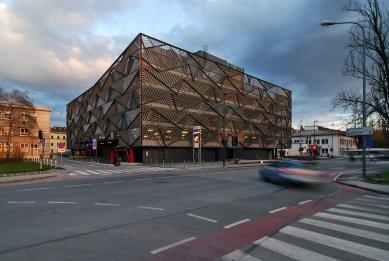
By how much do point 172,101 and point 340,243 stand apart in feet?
126

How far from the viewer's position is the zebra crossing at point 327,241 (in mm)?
4746

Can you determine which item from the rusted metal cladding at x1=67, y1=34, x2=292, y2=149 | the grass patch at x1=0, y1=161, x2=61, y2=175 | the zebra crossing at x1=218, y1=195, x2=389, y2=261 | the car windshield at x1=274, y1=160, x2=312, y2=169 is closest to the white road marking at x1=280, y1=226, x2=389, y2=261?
the zebra crossing at x1=218, y1=195, x2=389, y2=261

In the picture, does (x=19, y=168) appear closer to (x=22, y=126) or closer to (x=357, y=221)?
(x=22, y=126)

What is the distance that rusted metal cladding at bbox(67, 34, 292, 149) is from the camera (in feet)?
131

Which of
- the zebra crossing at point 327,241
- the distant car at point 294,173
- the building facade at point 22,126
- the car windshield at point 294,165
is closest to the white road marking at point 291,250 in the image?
the zebra crossing at point 327,241

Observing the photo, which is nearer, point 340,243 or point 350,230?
point 340,243

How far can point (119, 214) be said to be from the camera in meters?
7.80

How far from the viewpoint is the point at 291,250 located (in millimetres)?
4977

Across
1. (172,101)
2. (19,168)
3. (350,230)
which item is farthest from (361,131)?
(19,168)

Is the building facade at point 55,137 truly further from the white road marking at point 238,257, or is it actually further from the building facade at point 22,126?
the white road marking at point 238,257

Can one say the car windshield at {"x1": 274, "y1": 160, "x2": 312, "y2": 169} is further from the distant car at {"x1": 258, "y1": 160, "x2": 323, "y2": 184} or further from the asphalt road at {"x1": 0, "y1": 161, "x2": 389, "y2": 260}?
the asphalt road at {"x1": 0, "y1": 161, "x2": 389, "y2": 260}

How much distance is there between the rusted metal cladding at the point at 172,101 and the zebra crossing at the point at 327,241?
29.3 metres

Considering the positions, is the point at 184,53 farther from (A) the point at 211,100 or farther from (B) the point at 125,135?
(B) the point at 125,135

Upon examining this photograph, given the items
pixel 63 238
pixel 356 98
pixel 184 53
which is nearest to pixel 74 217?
pixel 63 238
